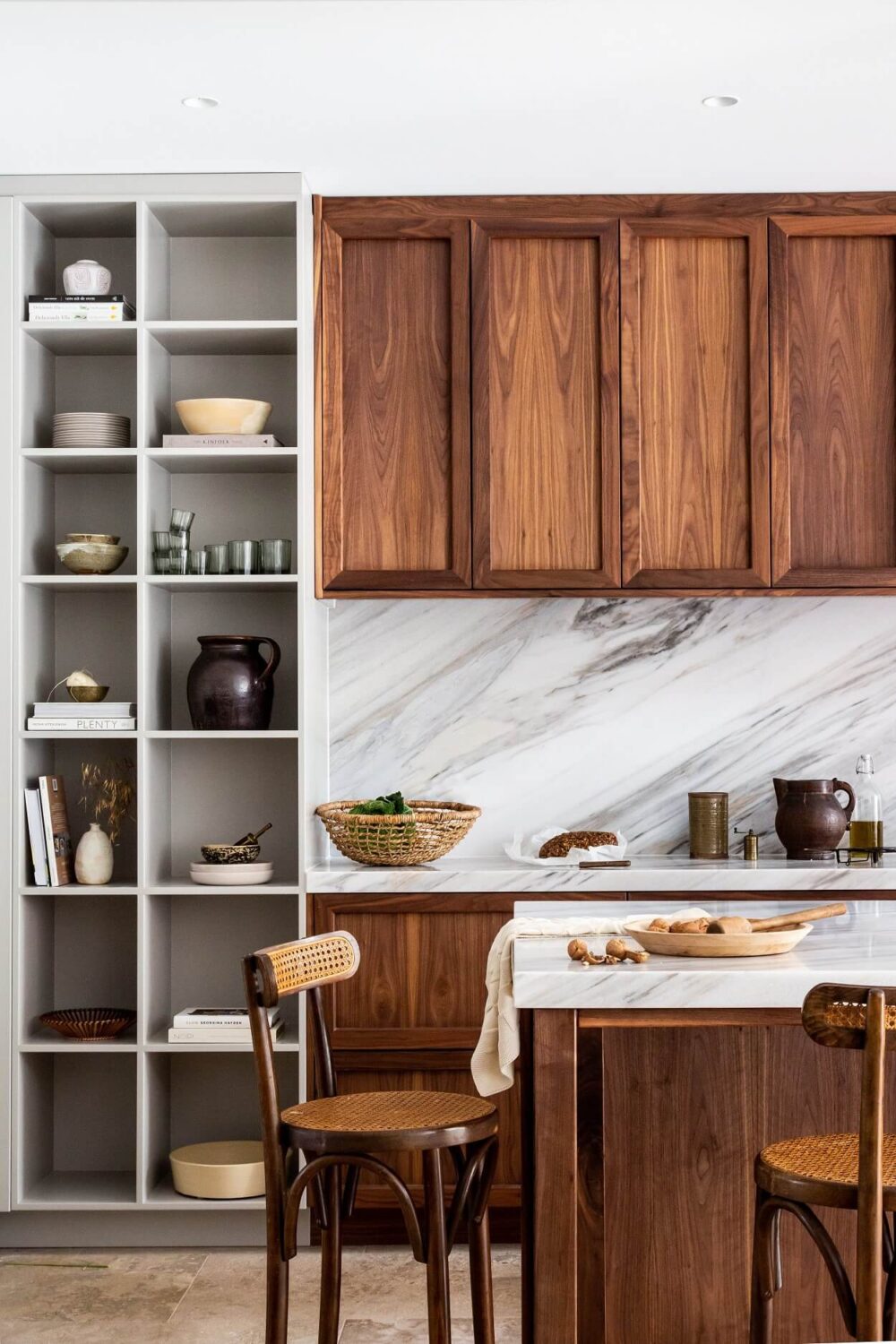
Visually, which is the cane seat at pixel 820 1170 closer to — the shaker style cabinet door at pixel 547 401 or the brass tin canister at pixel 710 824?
the brass tin canister at pixel 710 824

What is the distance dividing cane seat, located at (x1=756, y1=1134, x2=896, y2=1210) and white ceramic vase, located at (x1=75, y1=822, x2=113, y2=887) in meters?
2.06

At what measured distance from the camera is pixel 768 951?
2133 millimetres

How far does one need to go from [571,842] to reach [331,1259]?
1553 mm

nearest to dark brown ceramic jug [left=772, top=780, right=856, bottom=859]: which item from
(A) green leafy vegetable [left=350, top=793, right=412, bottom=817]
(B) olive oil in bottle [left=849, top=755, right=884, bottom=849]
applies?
(B) olive oil in bottle [left=849, top=755, right=884, bottom=849]

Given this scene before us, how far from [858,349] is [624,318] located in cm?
65

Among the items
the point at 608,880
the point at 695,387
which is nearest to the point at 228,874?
the point at 608,880

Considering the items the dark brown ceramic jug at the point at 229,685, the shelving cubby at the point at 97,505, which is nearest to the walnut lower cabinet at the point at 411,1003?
the dark brown ceramic jug at the point at 229,685

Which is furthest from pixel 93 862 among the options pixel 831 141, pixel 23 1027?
pixel 831 141

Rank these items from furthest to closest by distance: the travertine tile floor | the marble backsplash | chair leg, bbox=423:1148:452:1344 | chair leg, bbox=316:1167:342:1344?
1. the marble backsplash
2. the travertine tile floor
3. chair leg, bbox=316:1167:342:1344
4. chair leg, bbox=423:1148:452:1344

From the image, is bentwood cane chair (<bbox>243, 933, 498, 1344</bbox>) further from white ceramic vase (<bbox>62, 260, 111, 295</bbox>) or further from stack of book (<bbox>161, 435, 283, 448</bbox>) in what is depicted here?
white ceramic vase (<bbox>62, 260, 111, 295</bbox>)

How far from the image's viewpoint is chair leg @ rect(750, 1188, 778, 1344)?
6.56ft

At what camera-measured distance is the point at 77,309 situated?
356 cm

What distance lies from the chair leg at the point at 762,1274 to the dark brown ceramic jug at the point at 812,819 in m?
1.74

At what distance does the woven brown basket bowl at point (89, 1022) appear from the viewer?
11.3ft
